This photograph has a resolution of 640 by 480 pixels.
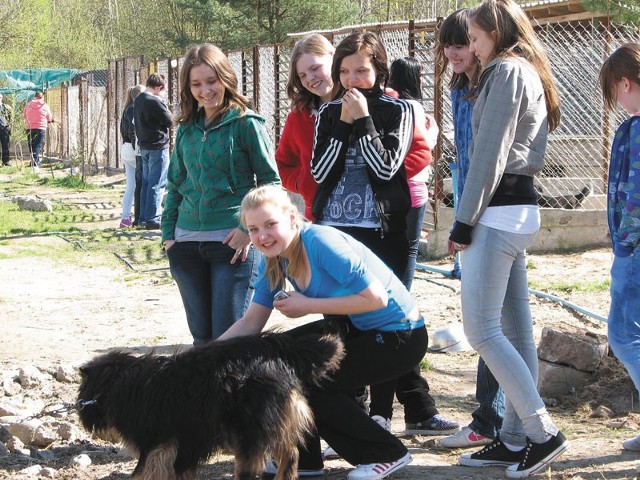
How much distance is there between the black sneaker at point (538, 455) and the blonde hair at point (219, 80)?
82.1 inches

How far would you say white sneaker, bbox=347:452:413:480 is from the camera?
3842 millimetres

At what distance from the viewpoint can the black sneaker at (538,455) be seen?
3.87 metres

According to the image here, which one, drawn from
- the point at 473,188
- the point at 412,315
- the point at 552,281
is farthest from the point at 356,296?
the point at 552,281

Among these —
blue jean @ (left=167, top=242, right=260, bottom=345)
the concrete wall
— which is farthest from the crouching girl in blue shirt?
the concrete wall

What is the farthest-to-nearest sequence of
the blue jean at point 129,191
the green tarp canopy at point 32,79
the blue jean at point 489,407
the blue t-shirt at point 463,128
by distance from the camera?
the green tarp canopy at point 32,79 → the blue jean at point 129,191 → the blue jean at point 489,407 → the blue t-shirt at point 463,128

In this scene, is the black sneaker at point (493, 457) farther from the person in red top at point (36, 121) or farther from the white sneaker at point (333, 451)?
the person in red top at point (36, 121)

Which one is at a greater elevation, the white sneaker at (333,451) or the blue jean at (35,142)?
the blue jean at (35,142)

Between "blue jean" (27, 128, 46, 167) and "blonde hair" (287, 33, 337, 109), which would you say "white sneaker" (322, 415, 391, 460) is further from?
"blue jean" (27, 128, 46, 167)

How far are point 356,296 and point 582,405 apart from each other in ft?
6.97

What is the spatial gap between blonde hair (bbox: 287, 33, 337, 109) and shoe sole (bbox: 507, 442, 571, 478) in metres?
2.02

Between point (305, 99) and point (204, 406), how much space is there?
6.30 feet

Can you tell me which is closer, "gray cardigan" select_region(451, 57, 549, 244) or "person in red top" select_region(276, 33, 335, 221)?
"gray cardigan" select_region(451, 57, 549, 244)

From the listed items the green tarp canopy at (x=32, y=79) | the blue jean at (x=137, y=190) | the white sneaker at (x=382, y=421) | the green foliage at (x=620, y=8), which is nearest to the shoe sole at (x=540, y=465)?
the white sneaker at (x=382, y=421)

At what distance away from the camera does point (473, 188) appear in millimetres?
3807
